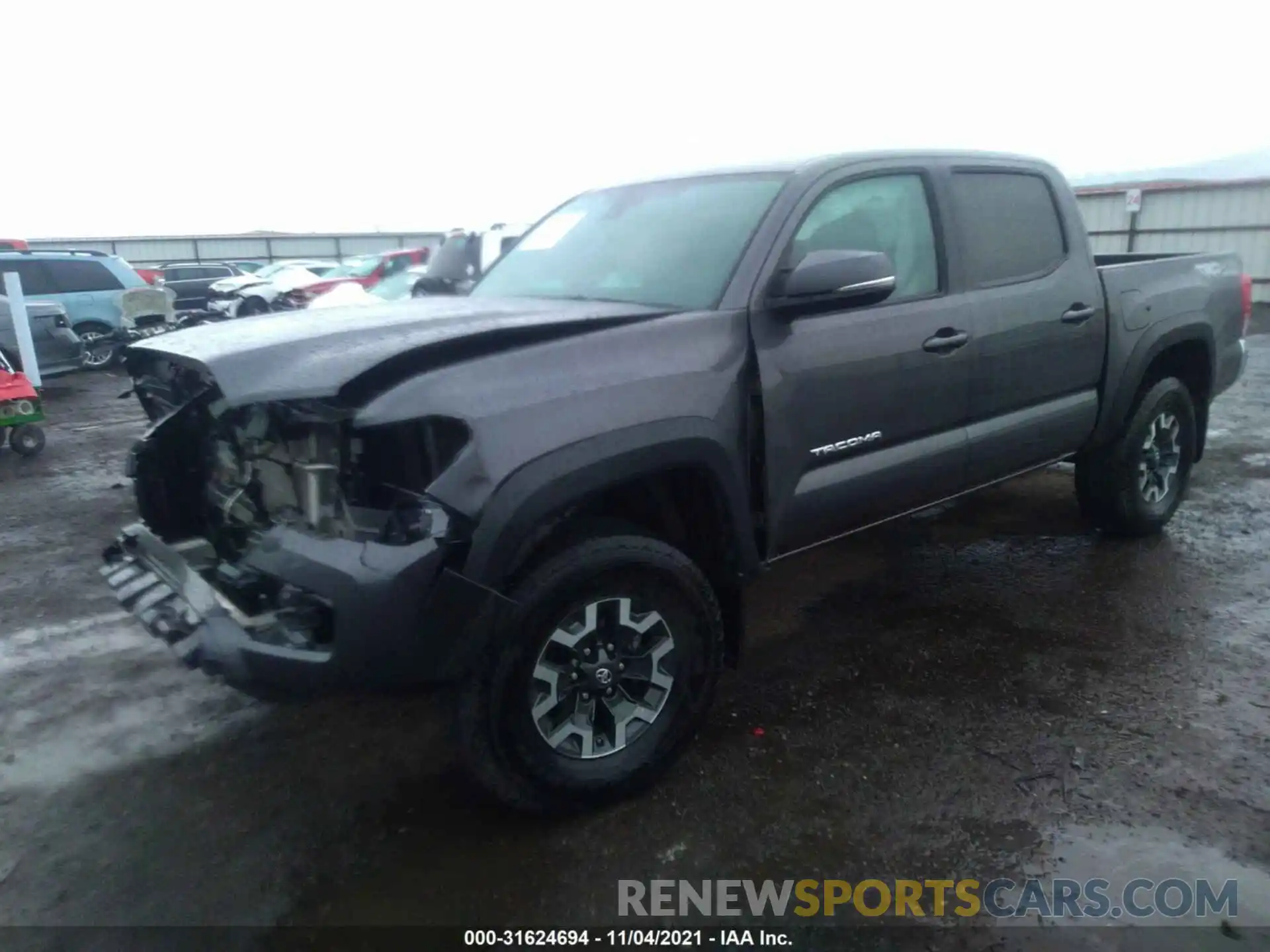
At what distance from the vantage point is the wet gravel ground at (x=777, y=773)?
253 cm

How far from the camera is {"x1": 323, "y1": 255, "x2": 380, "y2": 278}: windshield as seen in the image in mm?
18594

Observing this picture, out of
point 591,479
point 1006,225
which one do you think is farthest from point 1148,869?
point 1006,225

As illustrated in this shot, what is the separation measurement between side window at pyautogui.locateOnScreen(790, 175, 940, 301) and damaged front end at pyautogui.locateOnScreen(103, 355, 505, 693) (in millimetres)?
1691

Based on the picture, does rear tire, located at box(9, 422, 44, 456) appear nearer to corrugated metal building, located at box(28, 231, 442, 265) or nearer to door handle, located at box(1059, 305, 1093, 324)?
door handle, located at box(1059, 305, 1093, 324)

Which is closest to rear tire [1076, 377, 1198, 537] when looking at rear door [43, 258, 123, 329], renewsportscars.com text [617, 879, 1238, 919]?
renewsportscars.com text [617, 879, 1238, 919]


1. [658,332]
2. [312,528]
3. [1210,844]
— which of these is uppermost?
[658,332]

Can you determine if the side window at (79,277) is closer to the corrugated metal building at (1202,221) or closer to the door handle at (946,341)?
the door handle at (946,341)

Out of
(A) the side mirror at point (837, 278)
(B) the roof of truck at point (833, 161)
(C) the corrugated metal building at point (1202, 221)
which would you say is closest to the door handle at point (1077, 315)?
(B) the roof of truck at point (833, 161)

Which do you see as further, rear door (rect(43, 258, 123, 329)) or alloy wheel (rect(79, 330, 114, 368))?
rear door (rect(43, 258, 123, 329))

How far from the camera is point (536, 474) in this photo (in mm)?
2451

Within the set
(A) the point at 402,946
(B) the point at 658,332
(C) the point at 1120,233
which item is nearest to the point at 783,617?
(B) the point at 658,332

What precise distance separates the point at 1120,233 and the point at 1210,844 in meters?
18.7

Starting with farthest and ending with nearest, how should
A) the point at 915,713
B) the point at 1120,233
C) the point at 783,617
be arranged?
1. the point at 1120,233
2. the point at 783,617
3. the point at 915,713

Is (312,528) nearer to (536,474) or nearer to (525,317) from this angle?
(536,474)
